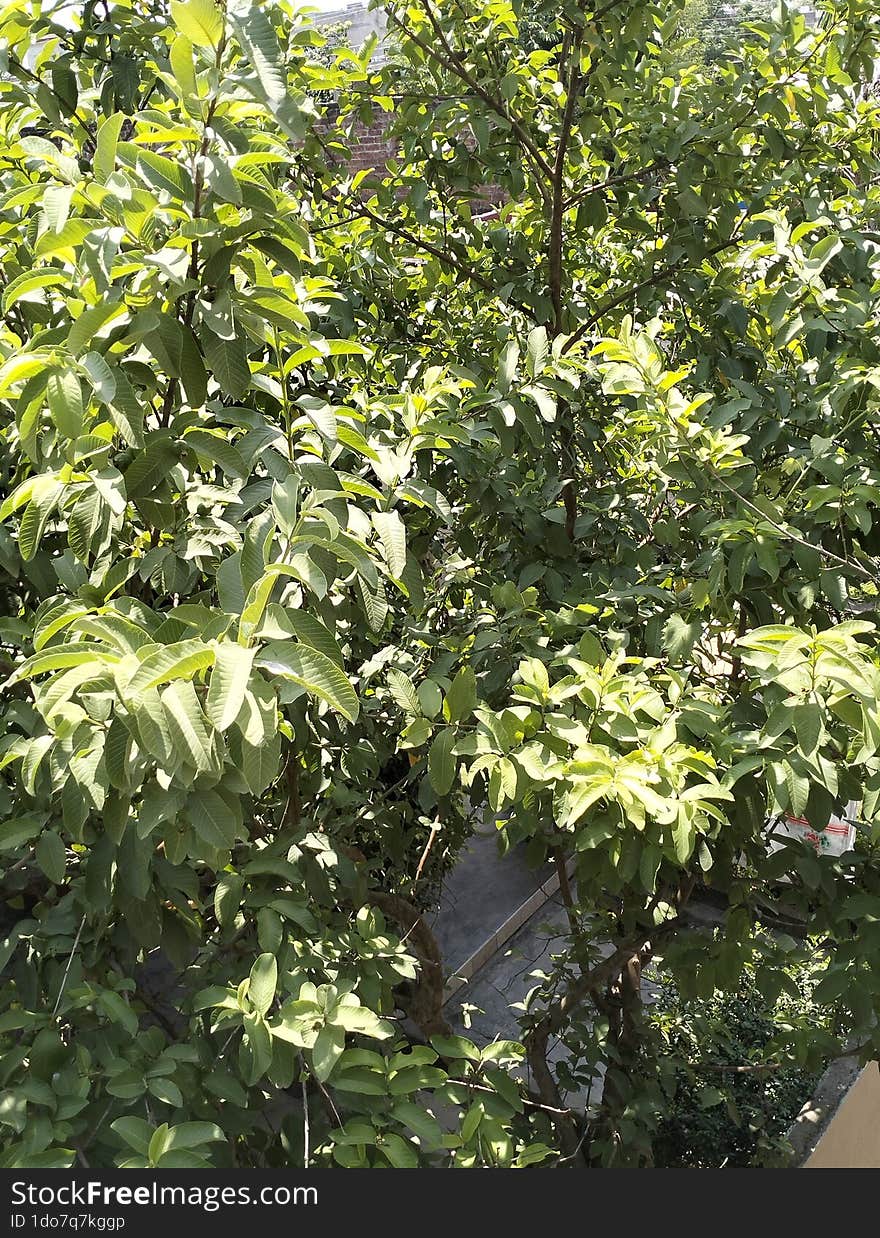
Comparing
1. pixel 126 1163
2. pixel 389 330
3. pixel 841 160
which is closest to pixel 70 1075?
pixel 126 1163

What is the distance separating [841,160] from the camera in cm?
274

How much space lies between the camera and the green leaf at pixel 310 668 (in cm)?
111

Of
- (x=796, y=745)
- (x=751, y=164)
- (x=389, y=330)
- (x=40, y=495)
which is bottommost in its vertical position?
(x=796, y=745)

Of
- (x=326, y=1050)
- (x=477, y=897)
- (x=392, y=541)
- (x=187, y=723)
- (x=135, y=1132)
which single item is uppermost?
(x=392, y=541)

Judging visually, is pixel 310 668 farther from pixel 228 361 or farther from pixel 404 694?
pixel 404 694

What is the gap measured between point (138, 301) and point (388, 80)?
1978 millimetres

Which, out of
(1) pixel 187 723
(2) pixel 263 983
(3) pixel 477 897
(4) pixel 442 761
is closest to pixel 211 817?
(1) pixel 187 723

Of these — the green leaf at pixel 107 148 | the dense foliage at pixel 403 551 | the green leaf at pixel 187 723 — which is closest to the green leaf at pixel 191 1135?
the dense foliage at pixel 403 551

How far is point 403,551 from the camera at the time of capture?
1.52 meters

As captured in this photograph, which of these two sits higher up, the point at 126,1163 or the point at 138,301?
the point at 138,301

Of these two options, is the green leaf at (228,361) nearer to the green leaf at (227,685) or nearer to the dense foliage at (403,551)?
the dense foliage at (403,551)

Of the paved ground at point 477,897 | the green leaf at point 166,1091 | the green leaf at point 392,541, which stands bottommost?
the paved ground at point 477,897

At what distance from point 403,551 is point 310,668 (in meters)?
0.43

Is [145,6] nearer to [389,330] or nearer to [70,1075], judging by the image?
[389,330]
